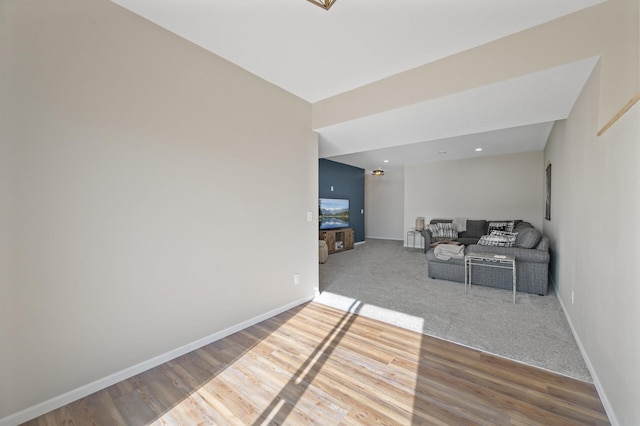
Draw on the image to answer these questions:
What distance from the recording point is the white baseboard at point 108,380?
60.6 inches

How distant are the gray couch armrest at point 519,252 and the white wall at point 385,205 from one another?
5.44 meters

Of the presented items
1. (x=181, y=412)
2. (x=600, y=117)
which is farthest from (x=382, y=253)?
(x=181, y=412)

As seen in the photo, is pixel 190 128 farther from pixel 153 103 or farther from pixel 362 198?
pixel 362 198

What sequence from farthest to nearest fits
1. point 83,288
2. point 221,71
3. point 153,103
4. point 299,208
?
point 299,208
point 221,71
point 153,103
point 83,288

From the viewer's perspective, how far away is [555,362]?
2.11 m

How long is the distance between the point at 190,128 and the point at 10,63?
102 cm

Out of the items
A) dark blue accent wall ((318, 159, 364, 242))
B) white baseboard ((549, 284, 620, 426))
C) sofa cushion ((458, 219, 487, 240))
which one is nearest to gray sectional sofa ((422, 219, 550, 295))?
white baseboard ((549, 284, 620, 426))

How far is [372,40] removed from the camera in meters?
2.18

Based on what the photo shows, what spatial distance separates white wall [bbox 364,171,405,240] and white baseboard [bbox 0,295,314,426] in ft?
24.7

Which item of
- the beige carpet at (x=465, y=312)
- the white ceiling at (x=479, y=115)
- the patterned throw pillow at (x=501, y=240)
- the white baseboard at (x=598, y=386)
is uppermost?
the white ceiling at (x=479, y=115)

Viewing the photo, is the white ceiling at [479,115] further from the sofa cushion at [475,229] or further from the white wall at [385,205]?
the white wall at [385,205]

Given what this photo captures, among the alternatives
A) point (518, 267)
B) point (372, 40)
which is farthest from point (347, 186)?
point (372, 40)

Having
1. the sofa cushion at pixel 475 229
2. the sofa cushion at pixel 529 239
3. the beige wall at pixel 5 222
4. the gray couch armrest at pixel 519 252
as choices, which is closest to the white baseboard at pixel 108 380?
the beige wall at pixel 5 222

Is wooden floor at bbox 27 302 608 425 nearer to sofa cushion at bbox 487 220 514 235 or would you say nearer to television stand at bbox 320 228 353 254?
television stand at bbox 320 228 353 254
